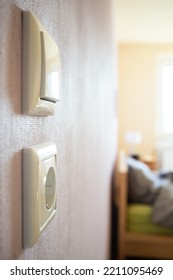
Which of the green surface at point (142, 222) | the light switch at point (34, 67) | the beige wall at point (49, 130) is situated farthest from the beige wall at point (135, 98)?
the light switch at point (34, 67)

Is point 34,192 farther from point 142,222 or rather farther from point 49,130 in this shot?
point 142,222

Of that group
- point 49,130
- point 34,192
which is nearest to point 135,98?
point 49,130

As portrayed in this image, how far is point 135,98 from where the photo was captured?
139 inches

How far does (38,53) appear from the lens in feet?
1.08

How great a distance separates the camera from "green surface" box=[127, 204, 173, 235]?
2.23 meters

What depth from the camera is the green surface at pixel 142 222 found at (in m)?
2.23

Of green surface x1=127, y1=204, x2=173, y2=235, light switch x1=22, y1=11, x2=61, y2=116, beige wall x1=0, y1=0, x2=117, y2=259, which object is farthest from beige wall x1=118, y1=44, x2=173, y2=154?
light switch x1=22, y1=11, x2=61, y2=116

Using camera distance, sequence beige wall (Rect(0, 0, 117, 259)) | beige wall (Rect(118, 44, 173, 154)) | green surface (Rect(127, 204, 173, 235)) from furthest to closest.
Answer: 1. beige wall (Rect(118, 44, 173, 154))
2. green surface (Rect(127, 204, 173, 235))
3. beige wall (Rect(0, 0, 117, 259))

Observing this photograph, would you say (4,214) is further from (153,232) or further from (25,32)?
(153,232)

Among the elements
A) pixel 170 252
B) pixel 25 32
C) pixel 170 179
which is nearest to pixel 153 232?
pixel 170 252

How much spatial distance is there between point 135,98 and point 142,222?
1.64m

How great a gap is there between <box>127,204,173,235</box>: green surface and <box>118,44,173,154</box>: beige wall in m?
1.06

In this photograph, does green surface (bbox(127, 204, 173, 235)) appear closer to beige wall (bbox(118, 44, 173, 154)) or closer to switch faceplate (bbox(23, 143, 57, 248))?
beige wall (bbox(118, 44, 173, 154))
